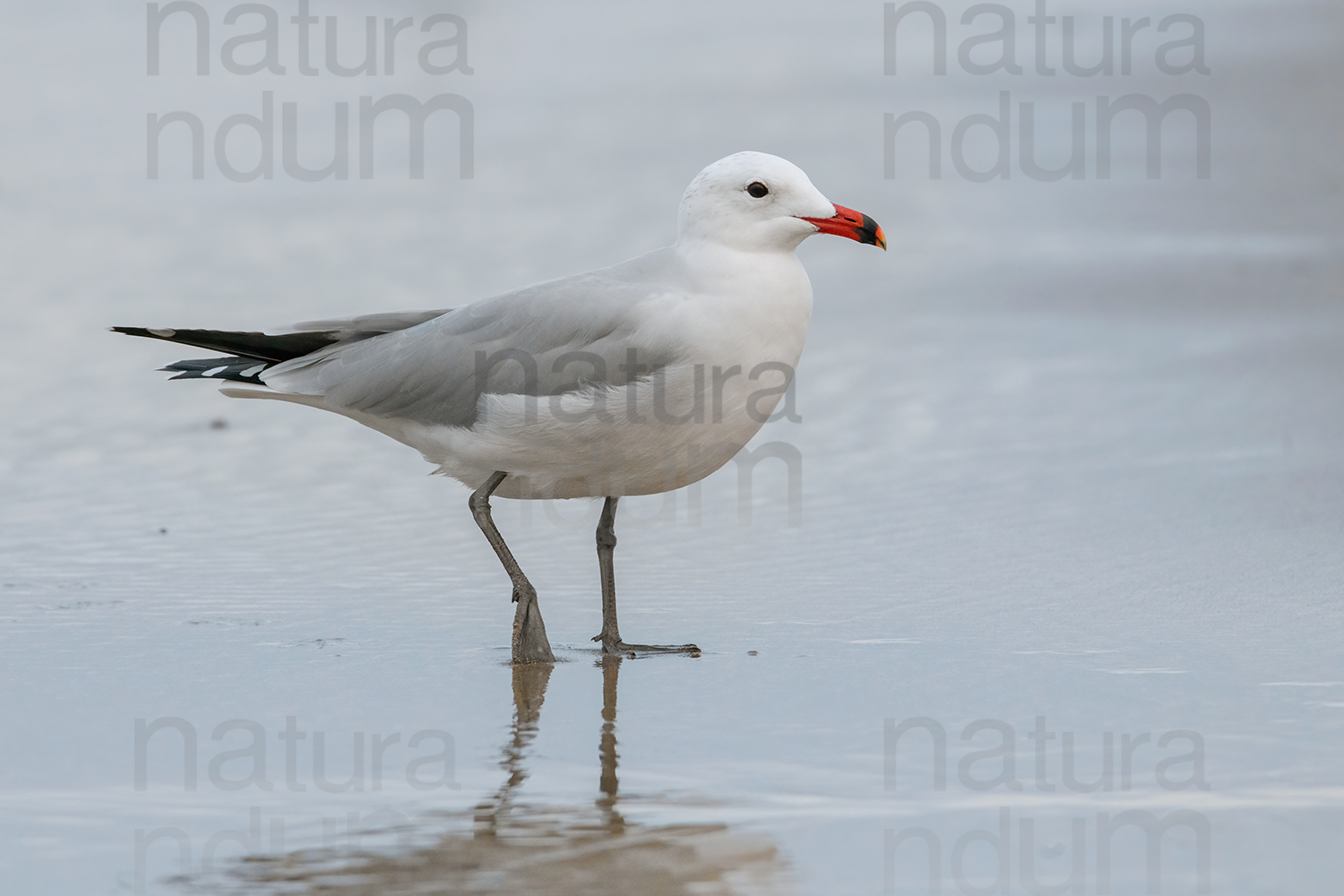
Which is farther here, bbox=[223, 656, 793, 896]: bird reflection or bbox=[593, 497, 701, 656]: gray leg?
bbox=[593, 497, 701, 656]: gray leg

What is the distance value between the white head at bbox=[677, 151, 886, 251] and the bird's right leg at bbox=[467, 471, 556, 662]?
0.94 m

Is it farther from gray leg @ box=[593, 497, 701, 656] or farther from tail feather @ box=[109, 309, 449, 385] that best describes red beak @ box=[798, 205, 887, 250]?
tail feather @ box=[109, 309, 449, 385]

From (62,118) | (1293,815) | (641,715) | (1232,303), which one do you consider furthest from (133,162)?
(1293,815)

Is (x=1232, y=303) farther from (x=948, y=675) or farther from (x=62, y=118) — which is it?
(x=62, y=118)

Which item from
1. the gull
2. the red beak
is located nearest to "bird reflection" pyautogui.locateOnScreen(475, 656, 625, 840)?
the gull

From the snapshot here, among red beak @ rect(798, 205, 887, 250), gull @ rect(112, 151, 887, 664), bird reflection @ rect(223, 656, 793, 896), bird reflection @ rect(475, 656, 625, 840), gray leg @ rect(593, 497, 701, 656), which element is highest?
red beak @ rect(798, 205, 887, 250)

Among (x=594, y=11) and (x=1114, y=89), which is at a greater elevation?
(x=594, y=11)

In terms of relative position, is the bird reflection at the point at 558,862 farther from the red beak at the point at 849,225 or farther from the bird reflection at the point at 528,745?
the red beak at the point at 849,225

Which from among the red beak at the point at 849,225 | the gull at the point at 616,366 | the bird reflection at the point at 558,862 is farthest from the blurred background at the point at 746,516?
the red beak at the point at 849,225

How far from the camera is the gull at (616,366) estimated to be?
4547mm

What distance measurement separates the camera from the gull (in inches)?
179

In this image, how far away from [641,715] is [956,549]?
1955 mm

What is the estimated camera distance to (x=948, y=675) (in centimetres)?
416

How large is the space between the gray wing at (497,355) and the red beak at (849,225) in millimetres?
480
